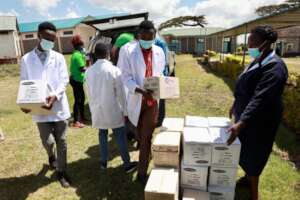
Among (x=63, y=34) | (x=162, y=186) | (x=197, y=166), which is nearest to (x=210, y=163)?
(x=197, y=166)

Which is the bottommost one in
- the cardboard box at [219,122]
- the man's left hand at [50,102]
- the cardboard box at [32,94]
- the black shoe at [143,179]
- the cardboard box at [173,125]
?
the black shoe at [143,179]

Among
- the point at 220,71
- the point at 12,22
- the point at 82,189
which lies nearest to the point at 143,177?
the point at 82,189

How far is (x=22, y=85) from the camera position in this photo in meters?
2.98

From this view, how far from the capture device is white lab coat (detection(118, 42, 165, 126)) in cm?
313

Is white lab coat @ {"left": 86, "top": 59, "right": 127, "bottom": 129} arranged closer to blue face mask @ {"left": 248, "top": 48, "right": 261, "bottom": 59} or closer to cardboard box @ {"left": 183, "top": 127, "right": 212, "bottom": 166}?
cardboard box @ {"left": 183, "top": 127, "right": 212, "bottom": 166}

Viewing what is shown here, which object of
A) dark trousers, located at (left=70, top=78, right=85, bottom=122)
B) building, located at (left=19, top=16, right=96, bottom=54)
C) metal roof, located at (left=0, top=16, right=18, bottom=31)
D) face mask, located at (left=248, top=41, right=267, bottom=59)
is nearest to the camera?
face mask, located at (left=248, top=41, right=267, bottom=59)

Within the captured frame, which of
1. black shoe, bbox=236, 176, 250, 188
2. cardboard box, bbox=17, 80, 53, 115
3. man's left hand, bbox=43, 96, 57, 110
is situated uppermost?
cardboard box, bbox=17, 80, 53, 115

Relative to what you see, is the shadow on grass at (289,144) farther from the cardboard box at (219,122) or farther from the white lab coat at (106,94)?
the white lab coat at (106,94)

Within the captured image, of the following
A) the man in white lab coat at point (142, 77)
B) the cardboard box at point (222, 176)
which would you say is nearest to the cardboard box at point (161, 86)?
the man in white lab coat at point (142, 77)

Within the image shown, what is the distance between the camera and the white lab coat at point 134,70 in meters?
3.13

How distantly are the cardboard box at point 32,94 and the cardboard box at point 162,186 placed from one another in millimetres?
1521

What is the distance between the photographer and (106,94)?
3.35 m

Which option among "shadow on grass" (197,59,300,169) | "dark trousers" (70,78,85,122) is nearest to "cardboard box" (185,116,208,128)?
"shadow on grass" (197,59,300,169)

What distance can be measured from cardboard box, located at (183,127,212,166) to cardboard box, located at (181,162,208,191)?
2.2 inches
